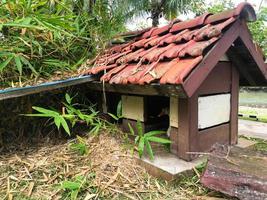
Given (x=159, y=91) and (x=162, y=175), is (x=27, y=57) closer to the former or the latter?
(x=159, y=91)

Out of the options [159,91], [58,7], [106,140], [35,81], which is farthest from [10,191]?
[58,7]

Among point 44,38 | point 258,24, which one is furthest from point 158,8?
point 258,24

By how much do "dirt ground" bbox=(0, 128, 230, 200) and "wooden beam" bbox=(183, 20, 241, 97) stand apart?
706mm

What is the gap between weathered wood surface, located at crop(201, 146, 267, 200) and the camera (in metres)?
1.54

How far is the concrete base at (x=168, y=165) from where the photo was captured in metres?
1.89

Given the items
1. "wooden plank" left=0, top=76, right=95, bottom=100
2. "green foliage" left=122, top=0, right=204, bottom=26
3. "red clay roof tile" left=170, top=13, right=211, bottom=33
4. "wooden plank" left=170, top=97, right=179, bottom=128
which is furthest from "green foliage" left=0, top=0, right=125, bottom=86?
"green foliage" left=122, top=0, right=204, bottom=26

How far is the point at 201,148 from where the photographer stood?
2.18m

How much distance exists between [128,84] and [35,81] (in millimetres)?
1038

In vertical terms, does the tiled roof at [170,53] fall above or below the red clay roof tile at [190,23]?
below

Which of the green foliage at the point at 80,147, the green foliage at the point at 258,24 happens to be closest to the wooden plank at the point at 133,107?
the green foliage at the point at 80,147

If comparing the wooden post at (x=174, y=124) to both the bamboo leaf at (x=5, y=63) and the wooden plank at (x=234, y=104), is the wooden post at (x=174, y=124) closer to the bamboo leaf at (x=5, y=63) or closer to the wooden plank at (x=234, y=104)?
the wooden plank at (x=234, y=104)

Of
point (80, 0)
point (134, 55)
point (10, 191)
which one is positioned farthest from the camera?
point (80, 0)

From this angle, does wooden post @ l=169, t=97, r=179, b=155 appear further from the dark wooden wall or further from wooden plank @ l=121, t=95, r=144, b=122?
wooden plank @ l=121, t=95, r=144, b=122

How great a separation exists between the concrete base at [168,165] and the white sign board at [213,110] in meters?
0.31
